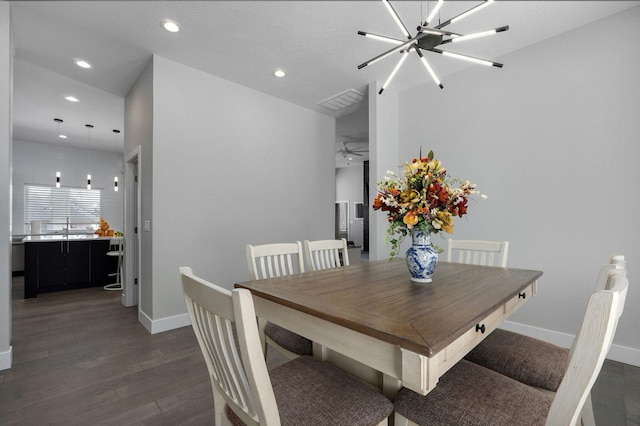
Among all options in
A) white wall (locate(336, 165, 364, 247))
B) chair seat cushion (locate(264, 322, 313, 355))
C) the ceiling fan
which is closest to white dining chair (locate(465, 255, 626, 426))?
chair seat cushion (locate(264, 322, 313, 355))

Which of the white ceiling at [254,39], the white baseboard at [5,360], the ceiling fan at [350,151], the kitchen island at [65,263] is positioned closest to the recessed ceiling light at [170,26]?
the white ceiling at [254,39]

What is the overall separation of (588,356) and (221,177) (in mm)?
3502

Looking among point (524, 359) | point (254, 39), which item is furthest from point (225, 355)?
point (254, 39)

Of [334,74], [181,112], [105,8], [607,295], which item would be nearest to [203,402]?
[607,295]

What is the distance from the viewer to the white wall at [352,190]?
9672 millimetres

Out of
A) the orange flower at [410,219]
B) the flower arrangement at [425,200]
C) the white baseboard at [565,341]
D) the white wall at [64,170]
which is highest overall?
the white wall at [64,170]

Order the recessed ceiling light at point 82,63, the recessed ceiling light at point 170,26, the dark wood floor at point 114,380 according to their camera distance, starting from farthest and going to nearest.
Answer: the recessed ceiling light at point 82,63, the recessed ceiling light at point 170,26, the dark wood floor at point 114,380

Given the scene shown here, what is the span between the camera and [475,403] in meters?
0.97

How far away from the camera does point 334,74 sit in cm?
349

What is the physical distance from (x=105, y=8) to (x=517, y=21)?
3.48 meters

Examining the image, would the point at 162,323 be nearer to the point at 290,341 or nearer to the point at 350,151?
the point at 290,341

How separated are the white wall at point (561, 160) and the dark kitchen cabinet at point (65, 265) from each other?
19.2 ft

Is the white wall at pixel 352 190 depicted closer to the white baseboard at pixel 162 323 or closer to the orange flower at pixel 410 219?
the white baseboard at pixel 162 323

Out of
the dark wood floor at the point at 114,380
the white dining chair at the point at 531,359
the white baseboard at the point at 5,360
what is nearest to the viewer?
the white dining chair at the point at 531,359
